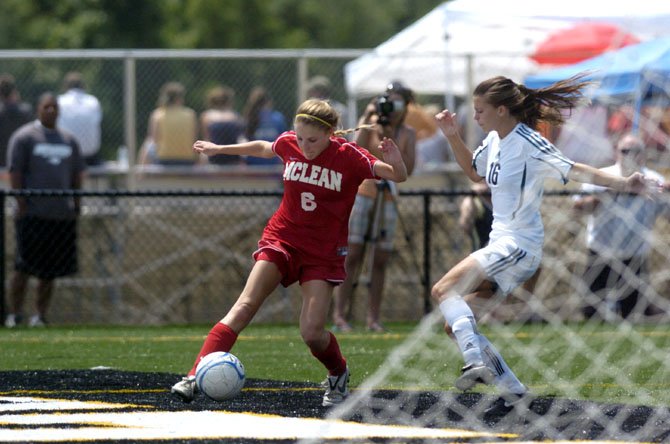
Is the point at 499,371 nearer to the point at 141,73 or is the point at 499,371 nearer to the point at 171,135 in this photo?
the point at 171,135

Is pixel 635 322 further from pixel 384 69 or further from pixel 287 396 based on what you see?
pixel 287 396

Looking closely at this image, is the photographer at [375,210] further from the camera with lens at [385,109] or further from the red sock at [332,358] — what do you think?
the red sock at [332,358]

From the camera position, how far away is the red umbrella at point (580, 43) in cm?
1633

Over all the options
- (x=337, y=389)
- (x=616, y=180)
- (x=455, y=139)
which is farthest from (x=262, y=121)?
(x=616, y=180)

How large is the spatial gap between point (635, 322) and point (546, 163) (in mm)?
6515

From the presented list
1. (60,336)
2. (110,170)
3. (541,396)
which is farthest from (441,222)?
(541,396)

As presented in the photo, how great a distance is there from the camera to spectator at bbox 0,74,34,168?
1465 cm

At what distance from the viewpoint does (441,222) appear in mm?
14914

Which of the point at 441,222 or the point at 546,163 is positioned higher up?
the point at 546,163

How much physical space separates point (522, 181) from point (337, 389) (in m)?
1.51

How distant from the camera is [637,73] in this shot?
14.4 meters

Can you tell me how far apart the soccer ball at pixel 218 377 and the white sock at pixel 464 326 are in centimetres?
114

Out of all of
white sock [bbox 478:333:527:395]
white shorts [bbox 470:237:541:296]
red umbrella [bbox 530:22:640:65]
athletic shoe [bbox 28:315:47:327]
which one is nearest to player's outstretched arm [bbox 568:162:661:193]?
white shorts [bbox 470:237:541:296]

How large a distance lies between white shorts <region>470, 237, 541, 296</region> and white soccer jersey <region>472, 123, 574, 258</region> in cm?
4
